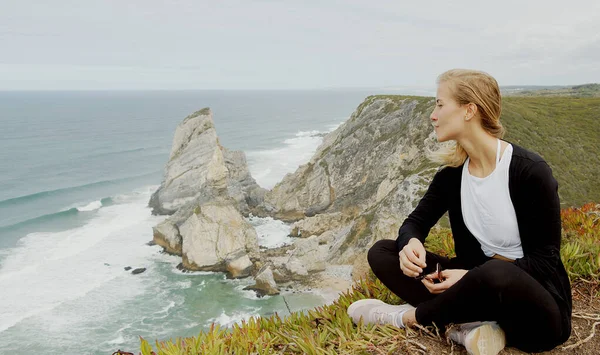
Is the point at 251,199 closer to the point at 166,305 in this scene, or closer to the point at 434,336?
the point at 166,305

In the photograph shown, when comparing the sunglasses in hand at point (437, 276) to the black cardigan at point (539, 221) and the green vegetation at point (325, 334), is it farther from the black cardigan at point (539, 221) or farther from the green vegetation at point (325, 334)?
the black cardigan at point (539, 221)

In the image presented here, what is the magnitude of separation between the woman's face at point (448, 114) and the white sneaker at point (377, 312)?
5.26 ft

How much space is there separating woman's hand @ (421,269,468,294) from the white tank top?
401 millimetres

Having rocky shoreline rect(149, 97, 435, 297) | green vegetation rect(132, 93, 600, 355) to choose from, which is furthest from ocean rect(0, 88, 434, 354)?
green vegetation rect(132, 93, 600, 355)

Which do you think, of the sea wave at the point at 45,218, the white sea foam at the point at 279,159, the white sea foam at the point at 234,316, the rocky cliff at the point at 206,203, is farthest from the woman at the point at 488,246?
the white sea foam at the point at 279,159

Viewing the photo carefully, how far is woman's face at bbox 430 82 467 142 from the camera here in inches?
131

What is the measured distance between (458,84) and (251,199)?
4258 cm

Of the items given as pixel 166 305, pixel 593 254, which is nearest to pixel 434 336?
pixel 593 254

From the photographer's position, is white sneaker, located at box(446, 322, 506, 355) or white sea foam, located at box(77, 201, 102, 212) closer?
white sneaker, located at box(446, 322, 506, 355)

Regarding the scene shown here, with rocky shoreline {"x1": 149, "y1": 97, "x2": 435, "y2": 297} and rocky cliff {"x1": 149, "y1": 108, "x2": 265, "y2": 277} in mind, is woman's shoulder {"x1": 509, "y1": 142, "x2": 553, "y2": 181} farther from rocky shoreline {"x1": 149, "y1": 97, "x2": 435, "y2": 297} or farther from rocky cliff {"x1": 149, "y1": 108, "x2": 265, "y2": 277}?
rocky cliff {"x1": 149, "y1": 108, "x2": 265, "y2": 277}

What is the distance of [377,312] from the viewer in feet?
12.2

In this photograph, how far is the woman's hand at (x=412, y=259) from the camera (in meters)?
3.44

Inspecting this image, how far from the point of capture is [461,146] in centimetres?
352

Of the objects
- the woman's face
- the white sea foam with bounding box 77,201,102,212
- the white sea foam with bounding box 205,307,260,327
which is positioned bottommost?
the white sea foam with bounding box 205,307,260,327
